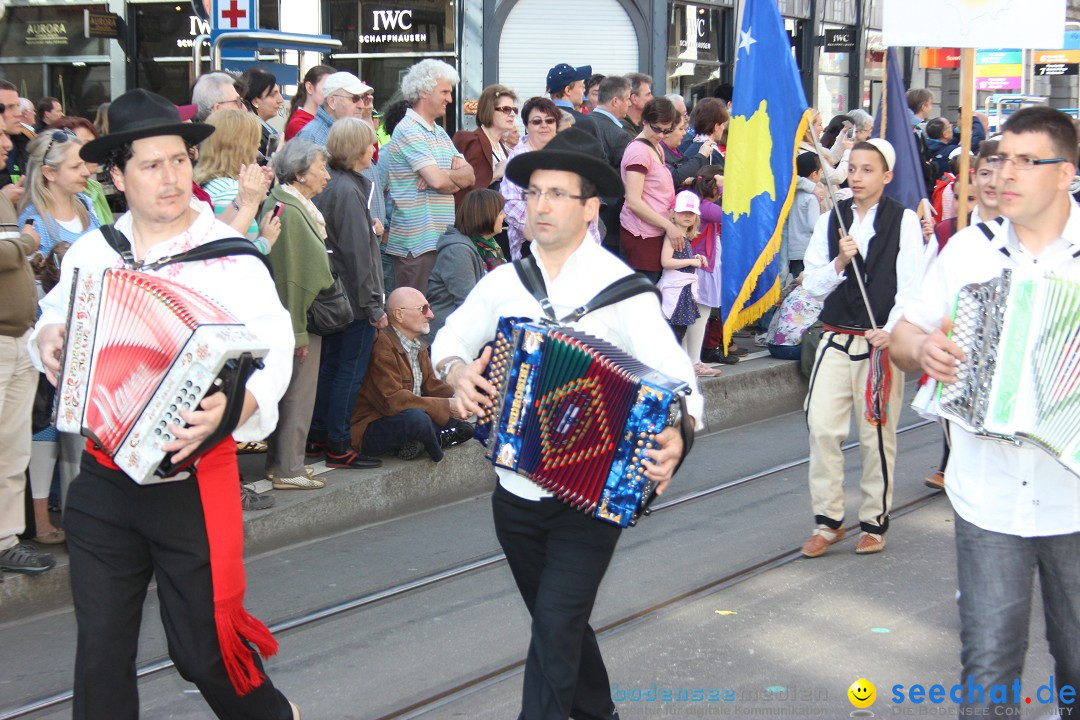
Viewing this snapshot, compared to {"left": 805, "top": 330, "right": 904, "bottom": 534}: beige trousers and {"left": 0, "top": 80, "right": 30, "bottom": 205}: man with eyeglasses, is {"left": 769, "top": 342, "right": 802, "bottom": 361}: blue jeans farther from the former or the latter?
{"left": 0, "top": 80, "right": 30, "bottom": 205}: man with eyeglasses

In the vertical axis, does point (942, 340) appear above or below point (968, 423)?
above

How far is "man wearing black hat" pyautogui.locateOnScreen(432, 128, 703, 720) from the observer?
4.00 meters

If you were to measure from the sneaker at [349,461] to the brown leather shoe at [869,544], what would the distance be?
9.45ft

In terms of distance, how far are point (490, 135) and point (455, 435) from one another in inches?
110

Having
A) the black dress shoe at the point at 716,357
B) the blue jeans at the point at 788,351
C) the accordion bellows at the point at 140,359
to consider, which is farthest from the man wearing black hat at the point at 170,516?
the blue jeans at the point at 788,351

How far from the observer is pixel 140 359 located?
11.7ft

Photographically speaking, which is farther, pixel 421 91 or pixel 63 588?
pixel 421 91

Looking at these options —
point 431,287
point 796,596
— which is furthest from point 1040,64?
point 796,596

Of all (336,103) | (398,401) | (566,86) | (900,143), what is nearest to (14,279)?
(398,401)

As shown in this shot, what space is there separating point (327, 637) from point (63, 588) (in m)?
1.40

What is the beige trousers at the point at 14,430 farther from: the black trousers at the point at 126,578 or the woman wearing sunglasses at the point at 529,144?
the woman wearing sunglasses at the point at 529,144

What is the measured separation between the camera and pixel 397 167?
8.94 metres

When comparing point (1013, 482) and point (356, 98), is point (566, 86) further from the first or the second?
point (1013, 482)

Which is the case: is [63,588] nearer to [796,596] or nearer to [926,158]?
[796,596]
